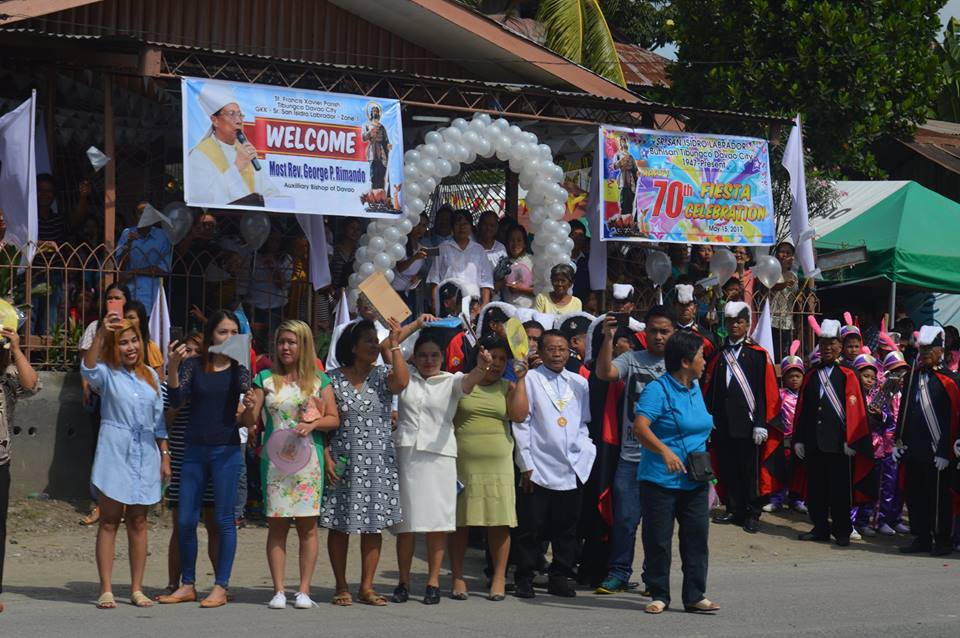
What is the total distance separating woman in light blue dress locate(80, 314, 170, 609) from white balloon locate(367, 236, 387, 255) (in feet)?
17.4

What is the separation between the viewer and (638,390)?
961cm

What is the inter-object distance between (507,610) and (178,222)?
230 inches

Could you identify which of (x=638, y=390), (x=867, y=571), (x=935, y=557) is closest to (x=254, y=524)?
(x=638, y=390)

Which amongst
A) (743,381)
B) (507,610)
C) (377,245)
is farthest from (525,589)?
(377,245)

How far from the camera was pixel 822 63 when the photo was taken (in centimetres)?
2078

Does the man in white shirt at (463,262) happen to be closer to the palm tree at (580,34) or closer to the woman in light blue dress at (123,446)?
the woman in light blue dress at (123,446)

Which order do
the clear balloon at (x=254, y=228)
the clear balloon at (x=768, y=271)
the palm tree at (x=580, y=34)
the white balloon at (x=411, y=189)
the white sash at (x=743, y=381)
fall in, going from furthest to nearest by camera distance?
1. the palm tree at (x=580, y=34)
2. the clear balloon at (x=768, y=271)
3. the white balloon at (x=411, y=189)
4. the clear balloon at (x=254, y=228)
5. the white sash at (x=743, y=381)

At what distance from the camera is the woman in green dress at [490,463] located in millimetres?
9164

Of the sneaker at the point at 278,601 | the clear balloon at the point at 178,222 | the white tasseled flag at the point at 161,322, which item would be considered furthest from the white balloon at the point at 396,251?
the sneaker at the point at 278,601

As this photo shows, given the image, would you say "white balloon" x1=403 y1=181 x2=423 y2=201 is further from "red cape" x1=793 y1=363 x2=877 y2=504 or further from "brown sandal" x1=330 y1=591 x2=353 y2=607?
"brown sandal" x1=330 y1=591 x2=353 y2=607

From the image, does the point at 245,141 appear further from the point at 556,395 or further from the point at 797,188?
the point at 797,188

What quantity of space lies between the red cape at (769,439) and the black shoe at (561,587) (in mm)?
3895

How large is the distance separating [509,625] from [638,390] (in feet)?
6.70

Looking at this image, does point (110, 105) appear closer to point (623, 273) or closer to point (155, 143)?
point (155, 143)
